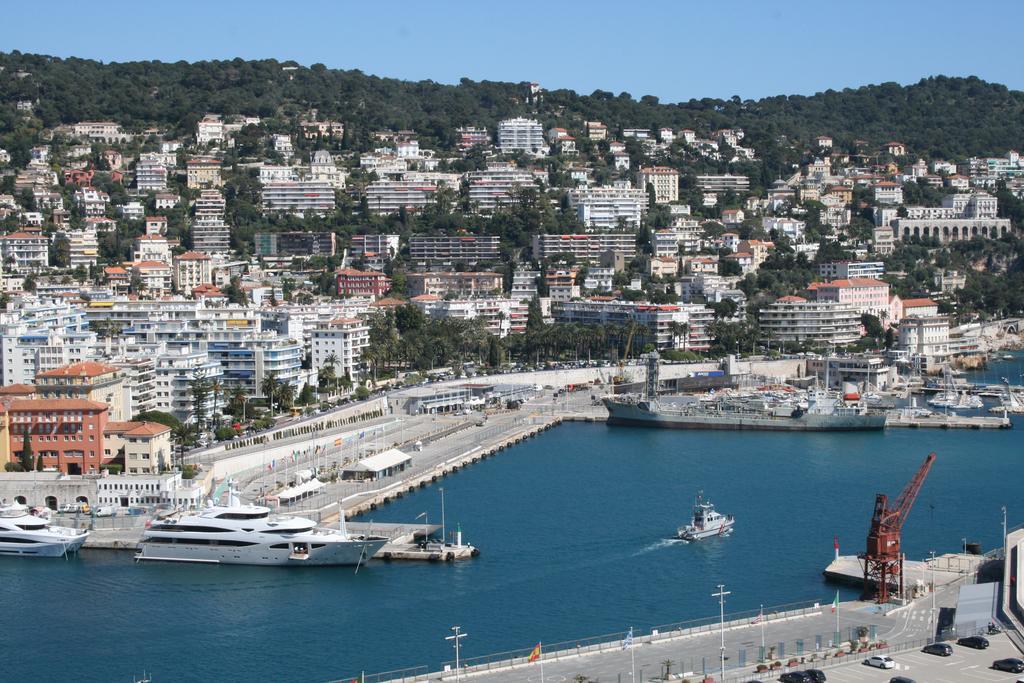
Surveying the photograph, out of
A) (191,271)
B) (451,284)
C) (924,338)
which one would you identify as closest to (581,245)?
(451,284)

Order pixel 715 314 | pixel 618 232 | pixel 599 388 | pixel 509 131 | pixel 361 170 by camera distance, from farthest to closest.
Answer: pixel 509 131 → pixel 361 170 → pixel 618 232 → pixel 715 314 → pixel 599 388

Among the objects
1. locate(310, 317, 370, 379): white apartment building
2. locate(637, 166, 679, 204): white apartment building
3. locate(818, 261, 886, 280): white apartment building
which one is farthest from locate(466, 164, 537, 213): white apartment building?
locate(310, 317, 370, 379): white apartment building

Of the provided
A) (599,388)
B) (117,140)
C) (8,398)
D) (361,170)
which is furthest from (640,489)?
→ (117,140)

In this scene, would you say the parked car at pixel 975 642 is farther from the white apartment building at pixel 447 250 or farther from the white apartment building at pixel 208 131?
the white apartment building at pixel 208 131

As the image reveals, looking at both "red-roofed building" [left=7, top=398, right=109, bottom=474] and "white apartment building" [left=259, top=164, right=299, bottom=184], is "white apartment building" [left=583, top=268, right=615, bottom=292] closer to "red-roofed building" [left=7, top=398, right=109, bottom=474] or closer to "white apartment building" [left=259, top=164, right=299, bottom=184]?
"white apartment building" [left=259, top=164, right=299, bottom=184]

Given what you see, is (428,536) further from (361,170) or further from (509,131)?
(509,131)

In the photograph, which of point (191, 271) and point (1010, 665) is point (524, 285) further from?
point (1010, 665)

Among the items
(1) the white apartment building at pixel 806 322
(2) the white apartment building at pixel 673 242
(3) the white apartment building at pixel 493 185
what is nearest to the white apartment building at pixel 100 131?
(3) the white apartment building at pixel 493 185
